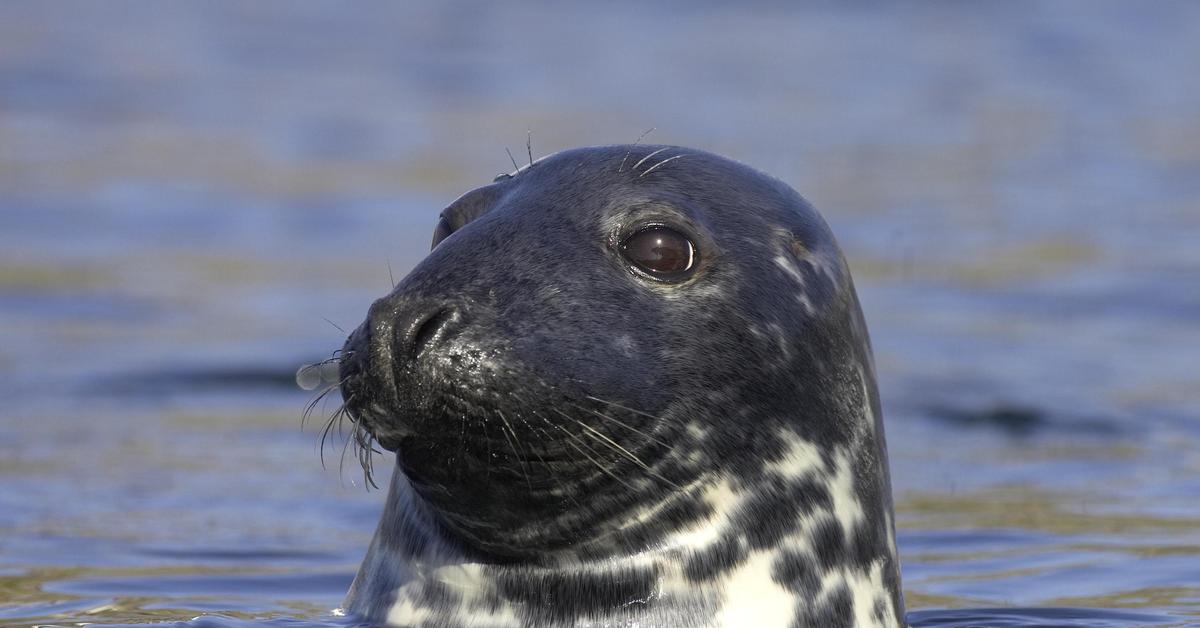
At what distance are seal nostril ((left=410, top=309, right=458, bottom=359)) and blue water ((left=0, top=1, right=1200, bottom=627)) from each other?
1.58m

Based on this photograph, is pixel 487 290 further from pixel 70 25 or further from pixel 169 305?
pixel 70 25

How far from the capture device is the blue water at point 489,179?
304 inches

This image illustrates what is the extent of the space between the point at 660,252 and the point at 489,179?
1185 cm

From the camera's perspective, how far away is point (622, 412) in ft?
14.8

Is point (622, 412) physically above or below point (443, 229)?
below

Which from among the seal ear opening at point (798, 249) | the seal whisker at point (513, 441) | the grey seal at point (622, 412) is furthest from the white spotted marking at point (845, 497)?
the seal whisker at point (513, 441)

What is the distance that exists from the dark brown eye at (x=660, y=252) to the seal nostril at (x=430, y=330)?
20.5 inches

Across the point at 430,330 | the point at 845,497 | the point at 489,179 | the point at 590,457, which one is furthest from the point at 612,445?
the point at 489,179

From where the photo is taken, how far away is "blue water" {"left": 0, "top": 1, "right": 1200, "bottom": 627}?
7711mm

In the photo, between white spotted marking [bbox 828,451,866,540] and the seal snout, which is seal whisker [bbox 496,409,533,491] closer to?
the seal snout

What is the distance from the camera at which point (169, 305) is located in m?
13.4

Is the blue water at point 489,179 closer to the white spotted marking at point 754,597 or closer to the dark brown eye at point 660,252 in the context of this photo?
the white spotted marking at point 754,597

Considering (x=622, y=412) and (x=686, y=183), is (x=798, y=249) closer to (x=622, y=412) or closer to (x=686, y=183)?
(x=686, y=183)

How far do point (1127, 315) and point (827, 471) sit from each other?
29.4ft
